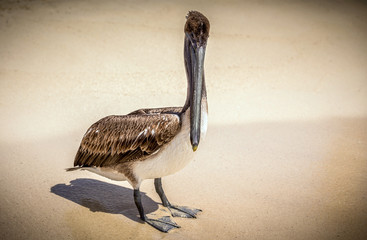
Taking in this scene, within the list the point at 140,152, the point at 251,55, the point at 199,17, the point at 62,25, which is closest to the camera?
the point at 199,17

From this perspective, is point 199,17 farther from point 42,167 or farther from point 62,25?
point 62,25

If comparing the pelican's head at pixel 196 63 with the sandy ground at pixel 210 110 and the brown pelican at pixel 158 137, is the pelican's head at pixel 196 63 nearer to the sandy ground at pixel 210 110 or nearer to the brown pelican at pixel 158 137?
the brown pelican at pixel 158 137

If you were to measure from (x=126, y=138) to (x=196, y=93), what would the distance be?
2.84ft

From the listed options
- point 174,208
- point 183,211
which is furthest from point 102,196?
point 183,211

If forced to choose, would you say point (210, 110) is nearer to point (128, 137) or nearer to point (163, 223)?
point (163, 223)

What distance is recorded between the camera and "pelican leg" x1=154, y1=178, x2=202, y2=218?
428cm

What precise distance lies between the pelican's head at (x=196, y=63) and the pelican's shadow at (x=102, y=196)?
4.47ft

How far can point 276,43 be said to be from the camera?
32.4 feet

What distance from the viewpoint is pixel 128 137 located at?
3822 mm

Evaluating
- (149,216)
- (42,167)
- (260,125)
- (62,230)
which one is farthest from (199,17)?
(260,125)

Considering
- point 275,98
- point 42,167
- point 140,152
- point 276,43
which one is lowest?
point 42,167

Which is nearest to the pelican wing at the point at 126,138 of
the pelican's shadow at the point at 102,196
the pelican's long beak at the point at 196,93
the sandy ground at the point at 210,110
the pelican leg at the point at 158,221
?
the pelican's long beak at the point at 196,93

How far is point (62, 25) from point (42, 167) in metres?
5.70

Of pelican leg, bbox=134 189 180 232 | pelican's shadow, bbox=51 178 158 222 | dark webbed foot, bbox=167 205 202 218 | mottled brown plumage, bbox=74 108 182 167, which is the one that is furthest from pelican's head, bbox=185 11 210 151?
pelican's shadow, bbox=51 178 158 222
